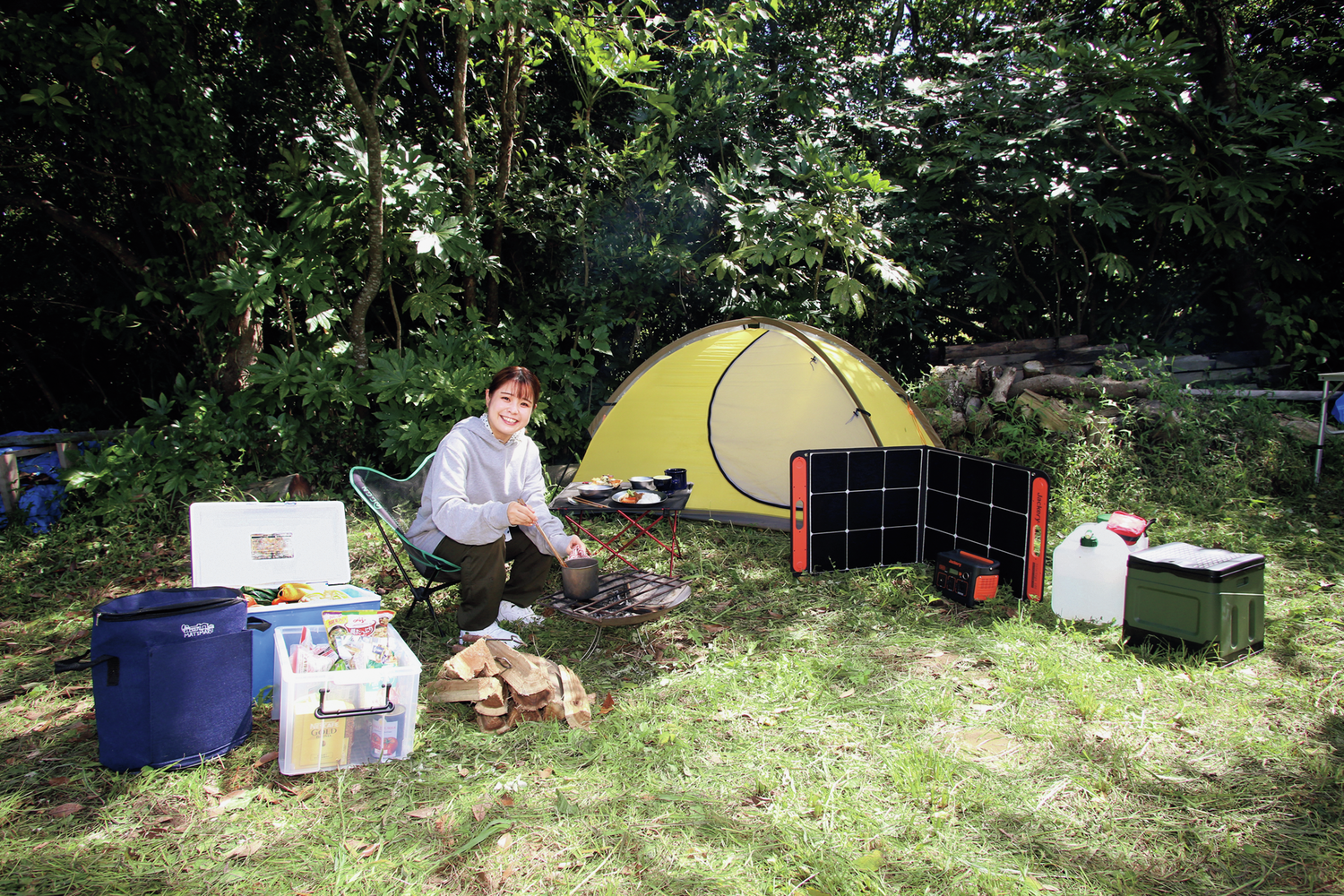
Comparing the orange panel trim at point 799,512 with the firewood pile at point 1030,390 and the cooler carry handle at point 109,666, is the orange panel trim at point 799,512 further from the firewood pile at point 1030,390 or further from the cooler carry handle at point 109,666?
the cooler carry handle at point 109,666

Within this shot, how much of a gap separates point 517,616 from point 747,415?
7.21 feet

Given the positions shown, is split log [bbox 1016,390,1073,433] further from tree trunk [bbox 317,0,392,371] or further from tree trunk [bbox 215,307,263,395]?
tree trunk [bbox 215,307,263,395]

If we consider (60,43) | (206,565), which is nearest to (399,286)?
(60,43)

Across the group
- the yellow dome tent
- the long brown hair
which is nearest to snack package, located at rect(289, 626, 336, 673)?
the long brown hair

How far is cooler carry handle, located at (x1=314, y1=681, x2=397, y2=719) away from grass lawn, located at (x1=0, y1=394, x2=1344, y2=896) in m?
0.21

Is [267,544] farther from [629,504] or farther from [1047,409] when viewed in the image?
[1047,409]

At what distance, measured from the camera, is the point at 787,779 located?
2.32m

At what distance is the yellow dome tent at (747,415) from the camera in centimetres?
482

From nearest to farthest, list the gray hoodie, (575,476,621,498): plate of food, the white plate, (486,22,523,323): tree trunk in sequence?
1. the gray hoodie
2. the white plate
3. (575,476,621,498): plate of food
4. (486,22,523,323): tree trunk

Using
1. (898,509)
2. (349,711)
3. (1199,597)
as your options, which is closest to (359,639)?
(349,711)

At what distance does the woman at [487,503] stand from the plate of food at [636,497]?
492 mm

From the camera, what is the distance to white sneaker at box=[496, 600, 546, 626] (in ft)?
11.7

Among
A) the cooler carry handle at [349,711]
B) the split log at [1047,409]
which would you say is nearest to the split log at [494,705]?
the cooler carry handle at [349,711]

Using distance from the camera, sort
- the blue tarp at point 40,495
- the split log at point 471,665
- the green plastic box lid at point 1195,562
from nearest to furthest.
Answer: the split log at point 471,665
the green plastic box lid at point 1195,562
the blue tarp at point 40,495
